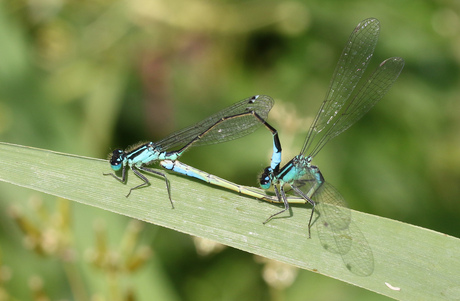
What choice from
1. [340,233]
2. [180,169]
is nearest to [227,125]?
[180,169]

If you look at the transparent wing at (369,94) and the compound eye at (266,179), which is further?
the transparent wing at (369,94)

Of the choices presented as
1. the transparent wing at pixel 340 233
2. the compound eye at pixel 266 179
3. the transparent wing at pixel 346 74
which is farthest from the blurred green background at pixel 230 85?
the transparent wing at pixel 340 233

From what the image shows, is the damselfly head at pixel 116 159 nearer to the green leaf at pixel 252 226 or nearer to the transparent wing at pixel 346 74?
the green leaf at pixel 252 226

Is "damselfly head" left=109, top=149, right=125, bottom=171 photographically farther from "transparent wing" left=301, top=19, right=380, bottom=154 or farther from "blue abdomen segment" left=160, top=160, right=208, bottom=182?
"transparent wing" left=301, top=19, right=380, bottom=154

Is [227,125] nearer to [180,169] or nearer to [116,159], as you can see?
[180,169]

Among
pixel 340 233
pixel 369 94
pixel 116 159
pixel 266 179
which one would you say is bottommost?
pixel 116 159

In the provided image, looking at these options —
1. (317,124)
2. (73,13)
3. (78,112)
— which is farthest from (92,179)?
(73,13)
